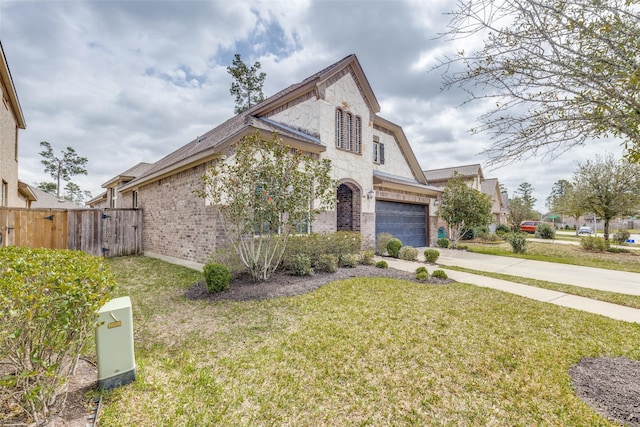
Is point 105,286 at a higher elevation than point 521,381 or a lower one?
higher

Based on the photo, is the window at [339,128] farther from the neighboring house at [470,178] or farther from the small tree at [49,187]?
the small tree at [49,187]

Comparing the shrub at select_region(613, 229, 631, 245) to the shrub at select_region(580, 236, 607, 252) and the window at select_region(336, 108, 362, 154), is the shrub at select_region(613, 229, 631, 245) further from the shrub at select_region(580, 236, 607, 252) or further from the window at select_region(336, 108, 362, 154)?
the window at select_region(336, 108, 362, 154)

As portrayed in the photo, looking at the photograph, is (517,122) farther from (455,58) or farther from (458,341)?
(458,341)

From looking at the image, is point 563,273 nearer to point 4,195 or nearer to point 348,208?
point 348,208

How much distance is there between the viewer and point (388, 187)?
45.6 feet

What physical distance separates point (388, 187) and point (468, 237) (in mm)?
13182

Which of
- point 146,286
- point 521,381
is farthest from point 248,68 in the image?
point 521,381

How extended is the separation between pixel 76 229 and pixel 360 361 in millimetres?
13183

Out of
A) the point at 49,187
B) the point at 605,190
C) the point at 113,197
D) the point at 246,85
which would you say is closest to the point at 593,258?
the point at 605,190

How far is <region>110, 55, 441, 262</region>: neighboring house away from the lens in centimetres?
925

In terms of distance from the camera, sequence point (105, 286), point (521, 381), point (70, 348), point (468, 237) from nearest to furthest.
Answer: point (70, 348) → point (105, 286) → point (521, 381) → point (468, 237)

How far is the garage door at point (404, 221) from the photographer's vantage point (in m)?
13.8

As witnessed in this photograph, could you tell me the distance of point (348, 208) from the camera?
40.9 ft

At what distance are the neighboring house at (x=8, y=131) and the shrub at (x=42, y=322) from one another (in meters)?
10.2
